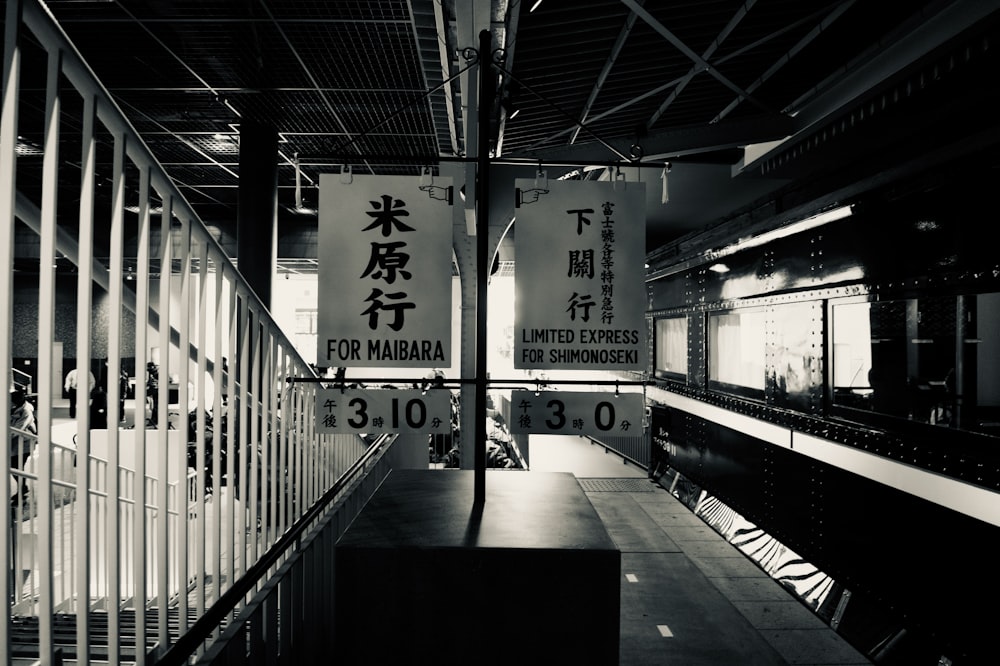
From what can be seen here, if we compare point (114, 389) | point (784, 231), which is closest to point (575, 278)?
point (114, 389)

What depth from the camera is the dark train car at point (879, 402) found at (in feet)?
10.8

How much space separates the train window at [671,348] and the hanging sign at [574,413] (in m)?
5.02

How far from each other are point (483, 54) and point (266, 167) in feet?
20.1

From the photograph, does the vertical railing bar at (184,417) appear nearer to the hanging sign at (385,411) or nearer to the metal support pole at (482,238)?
the hanging sign at (385,411)

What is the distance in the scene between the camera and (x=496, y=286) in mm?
28297

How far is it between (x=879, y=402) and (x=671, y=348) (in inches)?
193

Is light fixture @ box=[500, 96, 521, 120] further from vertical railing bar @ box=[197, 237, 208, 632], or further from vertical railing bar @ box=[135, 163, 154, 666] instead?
vertical railing bar @ box=[135, 163, 154, 666]

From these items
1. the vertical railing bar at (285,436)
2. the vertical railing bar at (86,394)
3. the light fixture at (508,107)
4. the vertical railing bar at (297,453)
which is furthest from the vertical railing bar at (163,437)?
the light fixture at (508,107)

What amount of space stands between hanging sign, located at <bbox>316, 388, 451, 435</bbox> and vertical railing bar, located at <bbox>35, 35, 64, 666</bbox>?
6.34ft

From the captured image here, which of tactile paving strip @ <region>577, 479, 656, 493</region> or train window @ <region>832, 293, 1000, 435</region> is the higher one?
train window @ <region>832, 293, 1000, 435</region>

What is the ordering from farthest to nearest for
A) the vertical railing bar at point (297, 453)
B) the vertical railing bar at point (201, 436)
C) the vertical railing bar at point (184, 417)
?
1. the vertical railing bar at point (297, 453)
2. the vertical railing bar at point (201, 436)
3. the vertical railing bar at point (184, 417)

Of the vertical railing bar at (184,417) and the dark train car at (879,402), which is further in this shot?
the dark train car at (879,402)

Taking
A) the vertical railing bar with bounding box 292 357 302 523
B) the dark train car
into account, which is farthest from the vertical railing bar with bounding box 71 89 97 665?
the dark train car

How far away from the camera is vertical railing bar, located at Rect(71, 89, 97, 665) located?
1.79 meters
